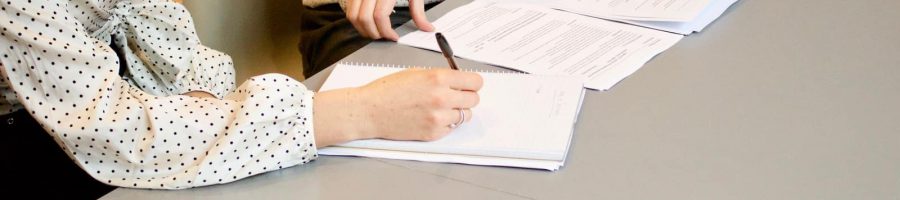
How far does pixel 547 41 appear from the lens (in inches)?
47.5

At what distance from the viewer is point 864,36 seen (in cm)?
120

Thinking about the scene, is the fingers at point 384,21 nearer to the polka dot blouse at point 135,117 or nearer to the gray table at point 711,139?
the gray table at point 711,139

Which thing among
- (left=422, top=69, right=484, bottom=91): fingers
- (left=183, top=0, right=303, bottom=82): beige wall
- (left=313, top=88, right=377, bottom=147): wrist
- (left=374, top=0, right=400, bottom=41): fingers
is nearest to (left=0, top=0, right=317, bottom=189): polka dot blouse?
(left=313, top=88, right=377, bottom=147): wrist

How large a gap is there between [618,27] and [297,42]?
584mm

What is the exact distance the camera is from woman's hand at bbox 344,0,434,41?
1.23 metres

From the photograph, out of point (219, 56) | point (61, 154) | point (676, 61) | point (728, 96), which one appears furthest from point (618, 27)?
point (61, 154)

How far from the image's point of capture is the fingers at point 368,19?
4.08ft

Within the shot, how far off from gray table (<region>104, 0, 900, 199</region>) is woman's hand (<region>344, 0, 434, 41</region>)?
1.5 inches

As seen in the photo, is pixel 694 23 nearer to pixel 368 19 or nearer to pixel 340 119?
pixel 368 19

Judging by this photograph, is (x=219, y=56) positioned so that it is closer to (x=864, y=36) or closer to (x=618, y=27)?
(x=618, y=27)

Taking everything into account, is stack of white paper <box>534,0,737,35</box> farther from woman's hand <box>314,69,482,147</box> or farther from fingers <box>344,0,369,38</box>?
woman's hand <box>314,69,482,147</box>

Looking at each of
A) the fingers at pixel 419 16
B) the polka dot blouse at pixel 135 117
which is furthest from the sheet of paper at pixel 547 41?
the polka dot blouse at pixel 135 117

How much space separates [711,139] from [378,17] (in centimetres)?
47

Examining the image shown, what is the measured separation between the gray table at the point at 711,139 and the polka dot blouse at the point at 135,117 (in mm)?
20
